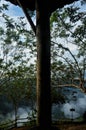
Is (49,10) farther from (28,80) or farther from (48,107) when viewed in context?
(28,80)

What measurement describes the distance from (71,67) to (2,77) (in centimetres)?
1407

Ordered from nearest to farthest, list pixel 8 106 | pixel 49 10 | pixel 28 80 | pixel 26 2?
pixel 49 10
pixel 26 2
pixel 28 80
pixel 8 106

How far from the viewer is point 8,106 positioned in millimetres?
60312

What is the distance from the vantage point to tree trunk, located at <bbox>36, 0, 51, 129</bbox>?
13.6 ft

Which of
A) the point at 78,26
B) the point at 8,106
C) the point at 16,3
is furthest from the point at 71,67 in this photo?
the point at 8,106

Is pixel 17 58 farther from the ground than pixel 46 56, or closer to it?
farther from the ground

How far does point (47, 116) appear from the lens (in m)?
4.15

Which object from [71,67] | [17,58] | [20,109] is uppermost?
[17,58]

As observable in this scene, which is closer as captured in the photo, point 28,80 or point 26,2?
point 26,2

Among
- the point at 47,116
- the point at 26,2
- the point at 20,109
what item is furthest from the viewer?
the point at 20,109

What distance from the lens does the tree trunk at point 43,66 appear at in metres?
4.16

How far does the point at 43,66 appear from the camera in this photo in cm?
426

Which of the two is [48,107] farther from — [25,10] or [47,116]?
[25,10]

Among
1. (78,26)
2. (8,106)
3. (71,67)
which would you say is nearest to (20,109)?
(8,106)
